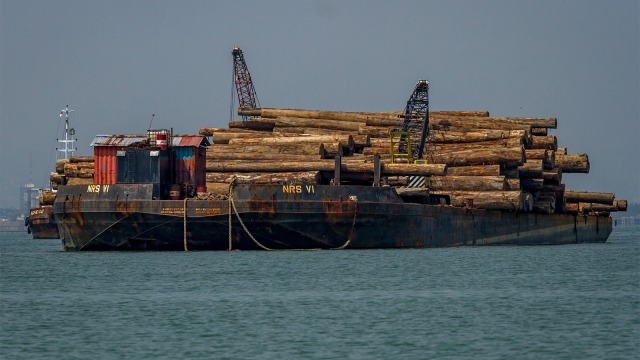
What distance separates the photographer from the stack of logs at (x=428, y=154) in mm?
53562

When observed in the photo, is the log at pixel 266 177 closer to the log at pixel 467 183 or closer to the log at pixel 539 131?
the log at pixel 467 183

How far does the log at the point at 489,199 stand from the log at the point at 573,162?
10.8m

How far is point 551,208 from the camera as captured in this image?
2650 inches

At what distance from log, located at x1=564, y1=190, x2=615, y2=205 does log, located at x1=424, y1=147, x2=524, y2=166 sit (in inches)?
821

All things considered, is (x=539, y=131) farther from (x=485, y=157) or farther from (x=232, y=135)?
(x=232, y=135)

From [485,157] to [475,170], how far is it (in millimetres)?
773

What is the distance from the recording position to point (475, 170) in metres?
57.8

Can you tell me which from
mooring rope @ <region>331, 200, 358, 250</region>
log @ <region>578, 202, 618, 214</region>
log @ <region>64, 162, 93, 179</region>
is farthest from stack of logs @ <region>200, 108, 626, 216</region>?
log @ <region>578, 202, 618, 214</region>

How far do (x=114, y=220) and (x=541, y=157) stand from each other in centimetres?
2530

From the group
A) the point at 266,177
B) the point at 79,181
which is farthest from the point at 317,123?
the point at 79,181

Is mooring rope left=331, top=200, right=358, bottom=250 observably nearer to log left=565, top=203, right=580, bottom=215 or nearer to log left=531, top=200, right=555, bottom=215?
log left=531, top=200, right=555, bottom=215

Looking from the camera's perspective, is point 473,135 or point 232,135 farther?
point 232,135

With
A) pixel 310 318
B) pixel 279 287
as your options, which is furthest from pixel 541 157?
pixel 310 318

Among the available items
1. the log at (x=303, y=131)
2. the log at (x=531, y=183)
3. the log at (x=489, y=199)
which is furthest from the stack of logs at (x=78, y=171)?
the log at (x=531, y=183)
